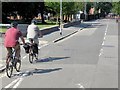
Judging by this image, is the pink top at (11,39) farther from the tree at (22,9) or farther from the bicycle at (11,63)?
the tree at (22,9)

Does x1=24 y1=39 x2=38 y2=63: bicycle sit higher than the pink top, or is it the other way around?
the pink top

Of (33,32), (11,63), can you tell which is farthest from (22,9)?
(11,63)

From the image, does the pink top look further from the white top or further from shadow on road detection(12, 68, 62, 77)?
the white top

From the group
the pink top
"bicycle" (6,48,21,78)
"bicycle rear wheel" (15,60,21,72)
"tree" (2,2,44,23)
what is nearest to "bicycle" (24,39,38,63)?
"bicycle rear wheel" (15,60,21,72)

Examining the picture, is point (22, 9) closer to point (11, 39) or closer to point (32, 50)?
point (32, 50)

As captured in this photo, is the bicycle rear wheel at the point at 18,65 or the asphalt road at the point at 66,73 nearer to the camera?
the asphalt road at the point at 66,73

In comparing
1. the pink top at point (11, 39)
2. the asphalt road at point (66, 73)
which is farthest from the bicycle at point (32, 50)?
the pink top at point (11, 39)

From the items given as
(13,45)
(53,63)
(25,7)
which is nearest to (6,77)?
(13,45)

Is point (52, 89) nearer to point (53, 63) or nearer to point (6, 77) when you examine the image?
point (6, 77)

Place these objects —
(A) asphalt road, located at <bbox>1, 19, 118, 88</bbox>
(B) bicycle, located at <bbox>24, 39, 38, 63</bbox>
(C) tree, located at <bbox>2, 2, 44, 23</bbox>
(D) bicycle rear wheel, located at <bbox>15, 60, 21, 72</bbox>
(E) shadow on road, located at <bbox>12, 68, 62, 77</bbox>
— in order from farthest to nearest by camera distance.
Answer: (C) tree, located at <bbox>2, 2, 44, 23</bbox>
(B) bicycle, located at <bbox>24, 39, 38, 63</bbox>
(D) bicycle rear wheel, located at <bbox>15, 60, 21, 72</bbox>
(E) shadow on road, located at <bbox>12, 68, 62, 77</bbox>
(A) asphalt road, located at <bbox>1, 19, 118, 88</bbox>

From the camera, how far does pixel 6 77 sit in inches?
507

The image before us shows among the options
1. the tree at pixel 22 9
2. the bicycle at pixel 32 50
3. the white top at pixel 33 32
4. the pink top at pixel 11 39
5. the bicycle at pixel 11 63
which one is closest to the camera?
the bicycle at pixel 11 63

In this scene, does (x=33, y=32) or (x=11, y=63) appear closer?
(x=11, y=63)

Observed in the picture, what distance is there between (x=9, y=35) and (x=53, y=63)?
390 centimetres
